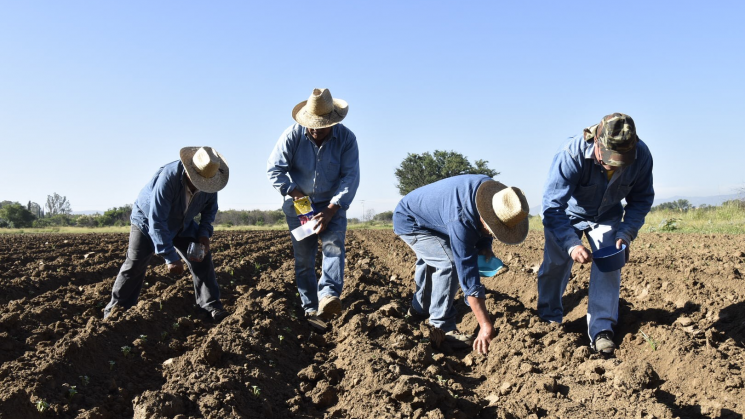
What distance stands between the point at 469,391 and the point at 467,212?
120 cm

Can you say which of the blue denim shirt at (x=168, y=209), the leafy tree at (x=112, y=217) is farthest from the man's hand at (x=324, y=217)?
the leafy tree at (x=112, y=217)

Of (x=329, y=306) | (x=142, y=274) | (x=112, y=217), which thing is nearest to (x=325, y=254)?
(x=329, y=306)

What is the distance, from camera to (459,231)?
13.9 ft

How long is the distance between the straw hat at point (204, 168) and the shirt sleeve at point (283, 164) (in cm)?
44

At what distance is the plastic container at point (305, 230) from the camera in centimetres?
523

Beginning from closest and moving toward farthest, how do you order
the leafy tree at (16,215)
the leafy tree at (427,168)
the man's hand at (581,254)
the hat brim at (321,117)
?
1. the man's hand at (581,254)
2. the hat brim at (321,117)
3. the leafy tree at (16,215)
4. the leafy tree at (427,168)

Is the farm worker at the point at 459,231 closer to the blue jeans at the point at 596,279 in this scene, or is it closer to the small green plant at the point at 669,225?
the blue jeans at the point at 596,279

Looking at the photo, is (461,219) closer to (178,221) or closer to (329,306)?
(329,306)

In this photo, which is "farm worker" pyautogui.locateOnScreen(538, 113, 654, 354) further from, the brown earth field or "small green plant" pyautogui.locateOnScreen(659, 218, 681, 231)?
"small green plant" pyautogui.locateOnScreen(659, 218, 681, 231)

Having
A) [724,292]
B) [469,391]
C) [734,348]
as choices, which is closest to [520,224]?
[469,391]

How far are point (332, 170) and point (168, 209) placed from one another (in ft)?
A: 4.75

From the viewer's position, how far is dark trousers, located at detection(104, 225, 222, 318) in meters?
5.45

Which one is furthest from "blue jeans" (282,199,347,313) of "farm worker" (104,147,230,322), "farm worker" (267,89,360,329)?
"farm worker" (104,147,230,322)

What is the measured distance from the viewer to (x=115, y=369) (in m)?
4.27
